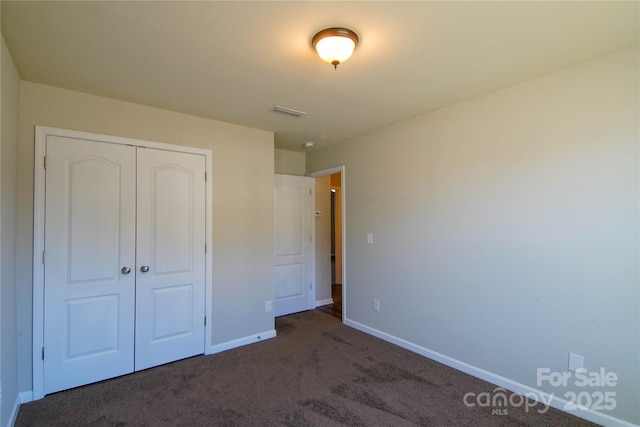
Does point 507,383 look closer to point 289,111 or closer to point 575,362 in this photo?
point 575,362

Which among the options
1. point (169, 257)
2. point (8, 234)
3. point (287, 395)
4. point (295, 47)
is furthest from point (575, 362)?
point (8, 234)

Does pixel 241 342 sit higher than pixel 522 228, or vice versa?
pixel 522 228

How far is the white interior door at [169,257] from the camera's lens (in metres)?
2.87

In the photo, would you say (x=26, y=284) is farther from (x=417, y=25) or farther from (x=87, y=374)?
(x=417, y=25)

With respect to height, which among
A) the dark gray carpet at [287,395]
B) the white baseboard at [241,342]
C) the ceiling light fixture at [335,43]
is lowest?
the dark gray carpet at [287,395]

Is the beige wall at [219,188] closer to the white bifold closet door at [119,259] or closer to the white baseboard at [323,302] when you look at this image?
the white bifold closet door at [119,259]

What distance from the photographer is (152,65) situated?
217 cm

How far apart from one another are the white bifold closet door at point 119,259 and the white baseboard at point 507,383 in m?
2.14

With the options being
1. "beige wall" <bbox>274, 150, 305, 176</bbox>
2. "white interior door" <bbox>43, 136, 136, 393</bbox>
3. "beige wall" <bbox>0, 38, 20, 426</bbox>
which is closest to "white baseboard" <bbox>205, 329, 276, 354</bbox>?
"white interior door" <bbox>43, 136, 136, 393</bbox>

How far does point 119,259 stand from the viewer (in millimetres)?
2750

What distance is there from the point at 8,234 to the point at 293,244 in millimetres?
3082

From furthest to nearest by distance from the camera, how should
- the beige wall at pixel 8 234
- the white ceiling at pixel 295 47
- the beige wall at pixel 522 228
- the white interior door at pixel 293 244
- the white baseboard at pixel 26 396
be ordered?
the white interior door at pixel 293 244
the white baseboard at pixel 26 396
the beige wall at pixel 522 228
the beige wall at pixel 8 234
the white ceiling at pixel 295 47

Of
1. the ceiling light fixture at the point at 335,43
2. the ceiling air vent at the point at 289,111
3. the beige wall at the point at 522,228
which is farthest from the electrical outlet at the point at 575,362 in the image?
the ceiling air vent at the point at 289,111

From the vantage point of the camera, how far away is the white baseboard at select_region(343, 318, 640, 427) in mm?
2064
